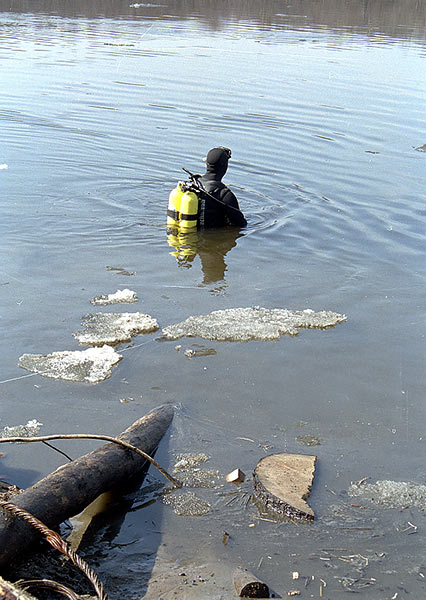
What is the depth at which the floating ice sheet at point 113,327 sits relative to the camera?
5.92 m

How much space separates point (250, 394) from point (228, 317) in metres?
1.33

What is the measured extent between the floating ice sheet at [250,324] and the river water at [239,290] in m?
0.14

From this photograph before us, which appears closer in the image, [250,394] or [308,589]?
[308,589]

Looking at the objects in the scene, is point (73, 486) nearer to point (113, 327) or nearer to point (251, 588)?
point (251, 588)

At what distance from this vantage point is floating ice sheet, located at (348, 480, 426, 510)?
4.10 m

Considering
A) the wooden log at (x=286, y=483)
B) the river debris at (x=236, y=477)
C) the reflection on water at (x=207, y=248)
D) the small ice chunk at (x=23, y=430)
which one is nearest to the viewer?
the wooden log at (x=286, y=483)

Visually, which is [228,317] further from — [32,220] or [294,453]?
[32,220]

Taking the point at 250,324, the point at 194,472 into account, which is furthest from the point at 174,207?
the point at 194,472

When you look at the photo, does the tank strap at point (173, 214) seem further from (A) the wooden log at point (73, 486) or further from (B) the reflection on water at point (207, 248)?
(A) the wooden log at point (73, 486)

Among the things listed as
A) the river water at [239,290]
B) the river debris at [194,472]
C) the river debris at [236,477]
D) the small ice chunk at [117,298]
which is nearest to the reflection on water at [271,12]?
the river water at [239,290]

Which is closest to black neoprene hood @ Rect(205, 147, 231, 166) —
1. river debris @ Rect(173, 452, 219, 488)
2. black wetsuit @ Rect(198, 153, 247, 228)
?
black wetsuit @ Rect(198, 153, 247, 228)

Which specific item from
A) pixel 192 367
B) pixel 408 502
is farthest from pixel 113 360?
pixel 408 502

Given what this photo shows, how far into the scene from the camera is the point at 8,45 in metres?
24.3

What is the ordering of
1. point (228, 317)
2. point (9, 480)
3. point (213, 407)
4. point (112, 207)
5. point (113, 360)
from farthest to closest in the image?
point (112, 207) → point (228, 317) → point (113, 360) → point (213, 407) → point (9, 480)
